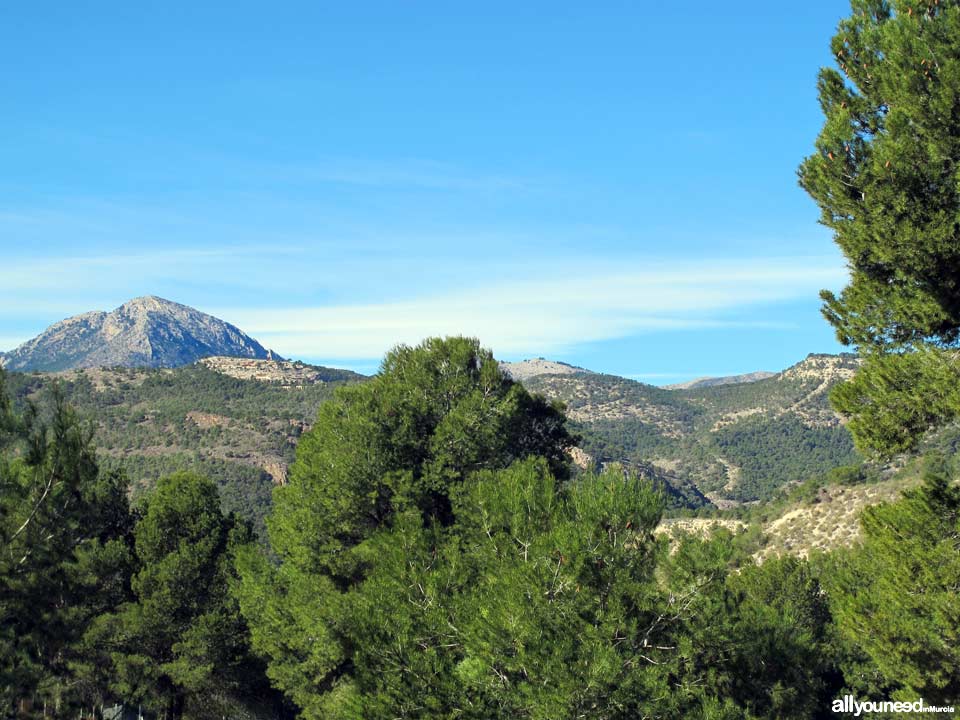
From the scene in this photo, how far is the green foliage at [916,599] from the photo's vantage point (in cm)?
1244

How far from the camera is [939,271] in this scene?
42.1 ft

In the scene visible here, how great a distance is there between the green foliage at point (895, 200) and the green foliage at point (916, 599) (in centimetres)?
122

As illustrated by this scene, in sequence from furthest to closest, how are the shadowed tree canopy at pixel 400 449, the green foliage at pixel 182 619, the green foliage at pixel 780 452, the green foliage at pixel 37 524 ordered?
the green foliage at pixel 780 452
the green foliage at pixel 182 619
the shadowed tree canopy at pixel 400 449
the green foliage at pixel 37 524

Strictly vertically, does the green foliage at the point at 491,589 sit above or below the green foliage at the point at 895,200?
below

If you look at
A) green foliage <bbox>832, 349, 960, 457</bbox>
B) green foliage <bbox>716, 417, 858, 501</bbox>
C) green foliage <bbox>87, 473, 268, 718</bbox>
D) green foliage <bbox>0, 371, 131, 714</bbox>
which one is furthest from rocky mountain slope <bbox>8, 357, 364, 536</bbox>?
green foliage <bbox>716, 417, 858, 501</bbox>

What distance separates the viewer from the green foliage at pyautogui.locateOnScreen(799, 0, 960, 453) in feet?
40.5

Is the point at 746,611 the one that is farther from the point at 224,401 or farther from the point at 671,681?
the point at 224,401

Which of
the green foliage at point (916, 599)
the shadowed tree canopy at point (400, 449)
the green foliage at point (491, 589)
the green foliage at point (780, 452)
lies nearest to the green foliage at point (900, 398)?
the green foliage at point (916, 599)

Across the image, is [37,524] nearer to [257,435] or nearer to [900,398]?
[900,398]

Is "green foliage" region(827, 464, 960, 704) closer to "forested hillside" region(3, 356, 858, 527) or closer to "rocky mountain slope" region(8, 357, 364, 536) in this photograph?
"rocky mountain slope" region(8, 357, 364, 536)

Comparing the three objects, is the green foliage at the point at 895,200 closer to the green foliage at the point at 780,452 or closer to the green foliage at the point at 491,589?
the green foliage at the point at 491,589

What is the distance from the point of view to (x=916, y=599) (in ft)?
41.2

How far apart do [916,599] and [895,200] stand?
5.76 meters

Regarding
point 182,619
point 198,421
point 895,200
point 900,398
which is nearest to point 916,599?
point 900,398
